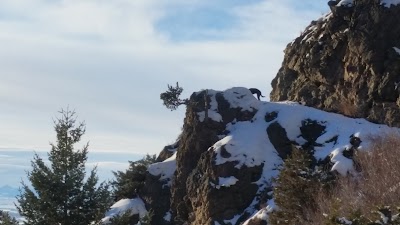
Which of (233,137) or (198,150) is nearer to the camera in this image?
(233,137)

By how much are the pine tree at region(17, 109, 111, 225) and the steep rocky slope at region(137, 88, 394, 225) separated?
16.6m

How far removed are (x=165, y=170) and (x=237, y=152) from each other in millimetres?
10394

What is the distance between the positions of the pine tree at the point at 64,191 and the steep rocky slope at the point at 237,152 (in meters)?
16.6

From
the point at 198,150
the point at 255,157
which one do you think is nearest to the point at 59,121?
the point at 255,157

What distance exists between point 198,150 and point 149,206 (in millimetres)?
6611

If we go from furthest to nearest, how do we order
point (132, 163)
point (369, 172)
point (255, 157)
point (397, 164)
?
point (132, 163) < point (255, 157) < point (369, 172) < point (397, 164)

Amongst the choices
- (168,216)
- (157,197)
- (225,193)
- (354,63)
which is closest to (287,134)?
(225,193)

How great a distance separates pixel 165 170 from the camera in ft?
154

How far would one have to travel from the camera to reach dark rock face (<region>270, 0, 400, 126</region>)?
1666 inches

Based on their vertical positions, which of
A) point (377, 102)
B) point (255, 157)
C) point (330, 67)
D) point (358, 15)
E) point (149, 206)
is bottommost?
point (149, 206)

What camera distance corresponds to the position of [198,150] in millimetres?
42969

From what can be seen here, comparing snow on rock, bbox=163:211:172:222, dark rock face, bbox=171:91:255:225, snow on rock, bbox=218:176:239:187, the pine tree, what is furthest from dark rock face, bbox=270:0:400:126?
the pine tree

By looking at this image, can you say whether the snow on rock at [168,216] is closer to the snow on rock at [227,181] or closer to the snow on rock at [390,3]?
the snow on rock at [227,181]

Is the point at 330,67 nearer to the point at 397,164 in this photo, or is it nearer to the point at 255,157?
the point at 255,157
